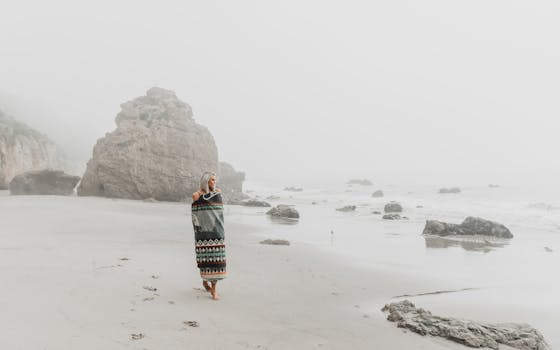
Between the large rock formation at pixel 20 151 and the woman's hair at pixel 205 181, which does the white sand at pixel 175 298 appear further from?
the large rock formation at pixel 20 151

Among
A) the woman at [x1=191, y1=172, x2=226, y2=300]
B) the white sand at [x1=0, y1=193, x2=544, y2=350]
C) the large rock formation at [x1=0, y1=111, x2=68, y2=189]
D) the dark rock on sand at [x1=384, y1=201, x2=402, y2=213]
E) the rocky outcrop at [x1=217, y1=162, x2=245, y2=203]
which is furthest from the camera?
the rocky outcrop at [x1=217, y1=162, x2=245, y2=203]

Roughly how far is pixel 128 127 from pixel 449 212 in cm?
2167

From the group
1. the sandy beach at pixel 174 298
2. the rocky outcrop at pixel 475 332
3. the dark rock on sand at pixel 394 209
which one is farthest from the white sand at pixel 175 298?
the dark rock on sand at pixel 394 209

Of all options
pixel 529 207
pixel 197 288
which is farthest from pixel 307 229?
pixel 529 207

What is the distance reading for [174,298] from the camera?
18.5 feet

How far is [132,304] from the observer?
5.05 m

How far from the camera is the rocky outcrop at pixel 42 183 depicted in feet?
74.7

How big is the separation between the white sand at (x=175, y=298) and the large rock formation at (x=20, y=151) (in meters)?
20.5

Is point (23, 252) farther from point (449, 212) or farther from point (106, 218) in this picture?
point (449, 212)

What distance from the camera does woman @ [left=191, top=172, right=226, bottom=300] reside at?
605cm

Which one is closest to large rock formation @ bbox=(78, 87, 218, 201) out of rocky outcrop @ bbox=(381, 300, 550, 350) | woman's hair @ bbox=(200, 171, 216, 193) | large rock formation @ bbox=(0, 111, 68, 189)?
large rock formation @ bbox=(0, 111, 68, 189)

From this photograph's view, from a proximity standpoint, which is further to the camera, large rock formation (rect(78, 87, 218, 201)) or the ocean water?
large rock formation (rect(78, 87, 218, 201))

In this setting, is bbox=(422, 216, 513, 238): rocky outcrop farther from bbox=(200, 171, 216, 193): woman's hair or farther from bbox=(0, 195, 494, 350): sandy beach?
bbox=(200, 171, 216, 193): woman's hair

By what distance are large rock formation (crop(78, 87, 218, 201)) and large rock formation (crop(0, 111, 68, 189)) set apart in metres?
6.74
